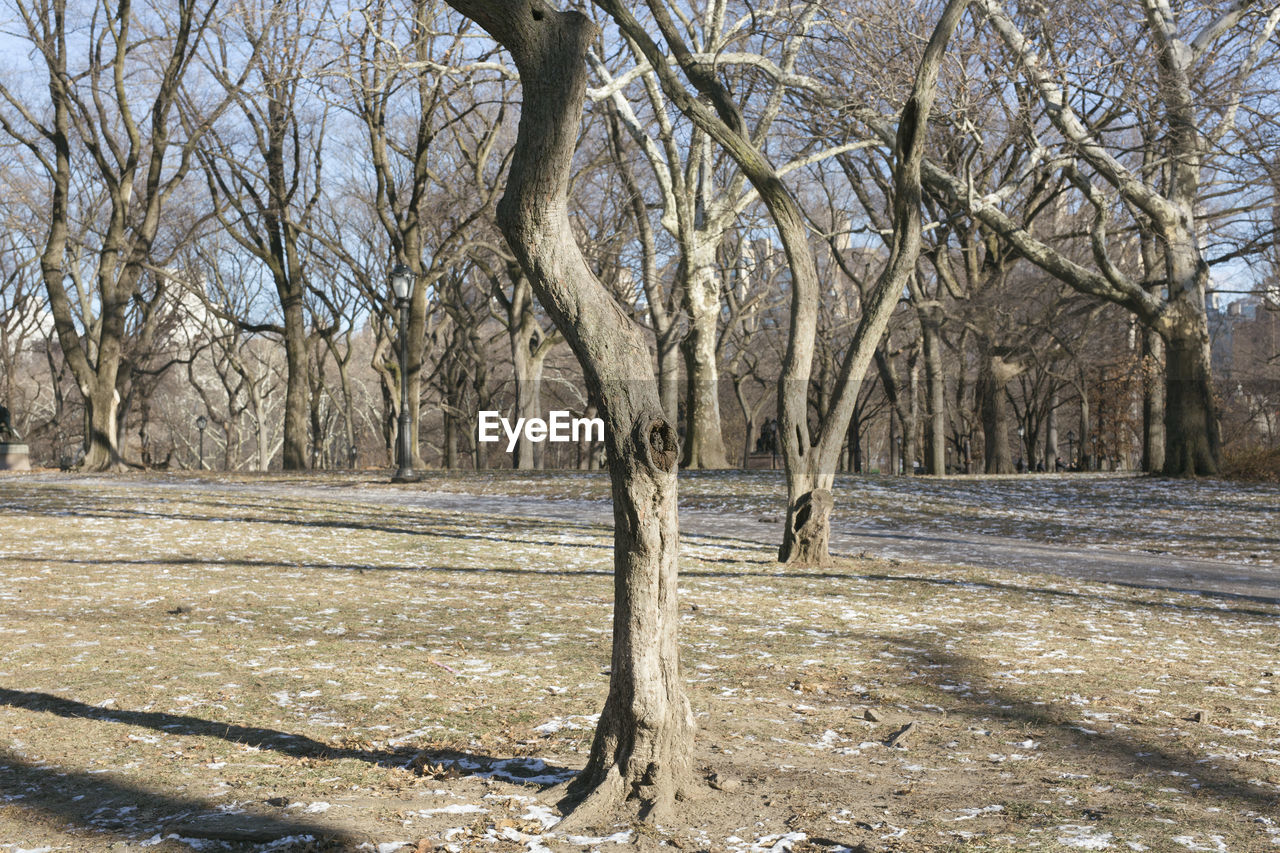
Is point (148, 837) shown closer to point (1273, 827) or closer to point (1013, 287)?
point (1273, 827)

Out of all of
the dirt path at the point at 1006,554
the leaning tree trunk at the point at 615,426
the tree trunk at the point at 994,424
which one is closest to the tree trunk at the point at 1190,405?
the tree trunk at the point at 994,424

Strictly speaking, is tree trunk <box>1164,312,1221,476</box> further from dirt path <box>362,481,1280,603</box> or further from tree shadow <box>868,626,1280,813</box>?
tree shadow <box>868,626,1280,813</box>

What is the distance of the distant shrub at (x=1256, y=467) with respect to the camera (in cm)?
1856

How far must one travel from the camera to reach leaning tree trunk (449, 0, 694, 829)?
11.2ft

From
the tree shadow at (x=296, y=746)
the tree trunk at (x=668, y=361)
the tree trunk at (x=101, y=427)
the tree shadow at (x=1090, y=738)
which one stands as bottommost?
the tree shadow at (x=1090, y=738)

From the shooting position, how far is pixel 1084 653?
634cm

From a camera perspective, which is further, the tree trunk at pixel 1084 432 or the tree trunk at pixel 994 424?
the tree trunk at pixel 1084 432

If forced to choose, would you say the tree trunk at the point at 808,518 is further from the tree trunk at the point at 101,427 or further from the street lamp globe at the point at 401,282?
the tree trunk at the point at 101,427

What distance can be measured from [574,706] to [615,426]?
1982 millimetres

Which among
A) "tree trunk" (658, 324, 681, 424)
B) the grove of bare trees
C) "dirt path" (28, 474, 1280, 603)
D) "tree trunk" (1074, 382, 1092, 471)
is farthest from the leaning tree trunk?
"tree trunk" (1074, 382, 1092, 471)

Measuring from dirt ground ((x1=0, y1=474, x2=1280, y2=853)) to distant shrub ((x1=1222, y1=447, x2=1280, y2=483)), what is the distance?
11.8 meters

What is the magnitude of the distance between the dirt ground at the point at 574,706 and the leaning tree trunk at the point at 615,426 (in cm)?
21

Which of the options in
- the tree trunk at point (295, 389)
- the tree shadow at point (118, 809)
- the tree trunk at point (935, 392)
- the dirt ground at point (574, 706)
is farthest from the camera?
the tree trunk at point (935, 392)

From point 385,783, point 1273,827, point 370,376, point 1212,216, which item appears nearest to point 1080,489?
point 1212,216
